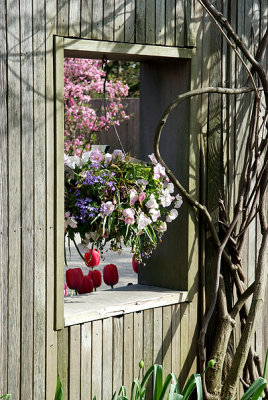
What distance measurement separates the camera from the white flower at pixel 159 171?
10.4 feet

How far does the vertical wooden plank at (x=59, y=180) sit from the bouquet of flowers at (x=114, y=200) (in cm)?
15

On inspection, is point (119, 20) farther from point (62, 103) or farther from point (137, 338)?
point (137, 338)

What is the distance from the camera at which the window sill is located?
296 centimetres

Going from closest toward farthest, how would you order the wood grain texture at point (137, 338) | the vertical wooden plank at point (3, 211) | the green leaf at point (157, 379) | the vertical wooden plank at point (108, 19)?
the vertical wooden plank at point (3, 211) < the green leaf at point (157, 379) < the vertical wooden plank at point (108, 19) < the wood grain texture at point (137, 338)

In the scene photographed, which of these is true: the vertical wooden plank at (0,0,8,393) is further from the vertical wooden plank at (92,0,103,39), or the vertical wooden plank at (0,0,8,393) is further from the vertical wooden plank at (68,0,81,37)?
the vertical wooden plank at (92,0,103,39)

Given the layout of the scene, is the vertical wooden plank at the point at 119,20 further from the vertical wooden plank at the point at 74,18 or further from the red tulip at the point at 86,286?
the red tulip at the point at 86,286

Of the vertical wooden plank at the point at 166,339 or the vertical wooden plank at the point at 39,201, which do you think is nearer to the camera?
the vertical wooden plank at the point at 39,201

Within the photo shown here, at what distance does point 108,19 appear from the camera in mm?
2979

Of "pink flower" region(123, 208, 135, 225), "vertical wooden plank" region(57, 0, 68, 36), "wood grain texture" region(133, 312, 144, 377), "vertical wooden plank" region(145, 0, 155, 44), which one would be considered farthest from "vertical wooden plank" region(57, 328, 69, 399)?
"vertical wooden plank" region(145, 0, 155, 44)

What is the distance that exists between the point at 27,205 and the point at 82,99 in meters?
7.15

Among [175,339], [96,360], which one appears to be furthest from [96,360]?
[175,339]

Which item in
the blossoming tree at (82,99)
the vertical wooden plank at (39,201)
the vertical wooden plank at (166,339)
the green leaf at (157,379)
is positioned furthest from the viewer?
the blossoming tree at (82,99)

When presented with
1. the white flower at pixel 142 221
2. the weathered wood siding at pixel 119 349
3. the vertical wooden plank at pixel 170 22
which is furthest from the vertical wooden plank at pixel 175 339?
the vertical wooden plank at pixel 170 22

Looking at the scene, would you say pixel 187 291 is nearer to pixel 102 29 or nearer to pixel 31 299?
pixel 31 299
